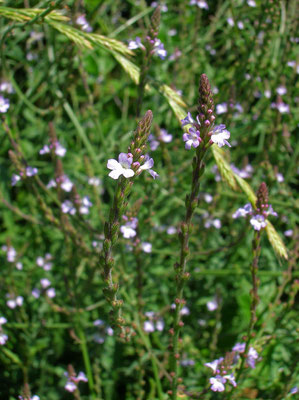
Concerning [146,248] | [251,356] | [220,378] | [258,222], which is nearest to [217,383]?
[220,378]

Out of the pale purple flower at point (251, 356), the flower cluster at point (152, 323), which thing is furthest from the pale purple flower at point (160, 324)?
the pale purple flower at point (251, 356)

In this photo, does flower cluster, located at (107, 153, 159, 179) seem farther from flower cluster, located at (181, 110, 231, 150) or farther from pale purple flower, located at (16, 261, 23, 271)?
pale purple flower, located at (16, 261, 23, 271)

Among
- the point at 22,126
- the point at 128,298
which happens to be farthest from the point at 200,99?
the point at 22,126

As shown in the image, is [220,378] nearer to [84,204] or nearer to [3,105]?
[84,204]

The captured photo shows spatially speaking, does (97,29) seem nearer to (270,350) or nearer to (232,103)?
(232,103)

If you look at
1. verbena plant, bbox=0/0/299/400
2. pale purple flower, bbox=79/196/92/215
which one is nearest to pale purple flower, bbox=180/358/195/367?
verbena plant, bbox=0/0/299/400

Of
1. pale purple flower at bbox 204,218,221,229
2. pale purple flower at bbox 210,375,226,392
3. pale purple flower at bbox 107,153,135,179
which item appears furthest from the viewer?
pale purple flower at bbox 204,218,221,229

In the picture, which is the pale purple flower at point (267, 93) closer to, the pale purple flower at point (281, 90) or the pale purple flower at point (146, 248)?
the pale purple flower at point (281, 90)
